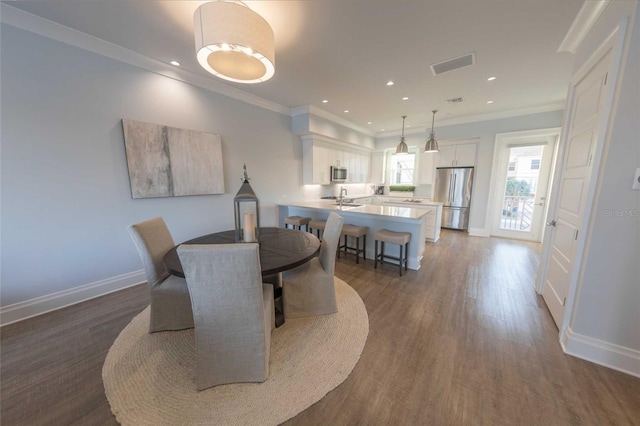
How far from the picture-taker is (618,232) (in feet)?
4.93

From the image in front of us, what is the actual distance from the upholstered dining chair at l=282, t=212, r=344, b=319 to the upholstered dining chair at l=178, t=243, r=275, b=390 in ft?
2.12

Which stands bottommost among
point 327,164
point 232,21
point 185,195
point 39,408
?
point 39,408

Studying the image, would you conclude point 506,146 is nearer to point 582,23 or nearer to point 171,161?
point 582,23

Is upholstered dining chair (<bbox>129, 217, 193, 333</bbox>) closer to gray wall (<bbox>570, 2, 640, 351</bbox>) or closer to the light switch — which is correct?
gray wall (<bbox>570, 2, 640, 351</bbox>)

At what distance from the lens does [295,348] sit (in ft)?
5.74

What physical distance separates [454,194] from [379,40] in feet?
14.8

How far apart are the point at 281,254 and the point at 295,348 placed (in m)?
0.76

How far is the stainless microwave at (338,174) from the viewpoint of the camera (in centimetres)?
542

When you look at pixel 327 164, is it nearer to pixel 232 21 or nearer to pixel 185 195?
pixel 185 195

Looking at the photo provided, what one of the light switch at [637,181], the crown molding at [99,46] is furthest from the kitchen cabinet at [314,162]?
the light switch at [637,181]

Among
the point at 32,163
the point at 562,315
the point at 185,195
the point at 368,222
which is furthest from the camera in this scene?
the point at 368,222

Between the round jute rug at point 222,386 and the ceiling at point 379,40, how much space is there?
282 centimetres

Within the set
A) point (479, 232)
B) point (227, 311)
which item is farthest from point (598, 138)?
point (479, 232)

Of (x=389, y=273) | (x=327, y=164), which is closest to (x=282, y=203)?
(x=327, y=164)
